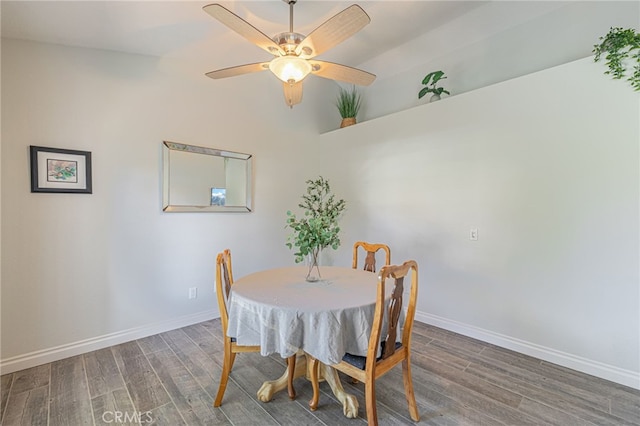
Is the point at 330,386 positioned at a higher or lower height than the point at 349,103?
lower

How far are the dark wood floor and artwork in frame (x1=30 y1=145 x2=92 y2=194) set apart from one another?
1.43 metres

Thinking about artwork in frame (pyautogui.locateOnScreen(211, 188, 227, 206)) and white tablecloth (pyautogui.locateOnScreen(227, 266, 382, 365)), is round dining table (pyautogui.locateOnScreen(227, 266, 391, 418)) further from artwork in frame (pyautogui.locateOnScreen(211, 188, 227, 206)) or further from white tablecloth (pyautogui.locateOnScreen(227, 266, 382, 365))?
artwork in frame (pyautogui.locateOnScreen(211, 188, 227, 206))

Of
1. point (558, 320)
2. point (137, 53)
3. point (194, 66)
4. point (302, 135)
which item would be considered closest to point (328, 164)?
point (302, 135)

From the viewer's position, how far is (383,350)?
1.52m

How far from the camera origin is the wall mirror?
9.25 ft

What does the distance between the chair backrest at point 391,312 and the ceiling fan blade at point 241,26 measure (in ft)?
5.00

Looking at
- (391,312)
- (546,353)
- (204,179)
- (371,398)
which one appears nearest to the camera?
(371,398)

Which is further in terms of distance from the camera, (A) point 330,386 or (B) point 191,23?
(B) point 191,23

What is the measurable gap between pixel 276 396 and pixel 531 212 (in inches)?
98.3

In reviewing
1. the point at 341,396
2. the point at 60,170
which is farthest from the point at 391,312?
the point at 60,170

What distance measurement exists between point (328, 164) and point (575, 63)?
274 cm

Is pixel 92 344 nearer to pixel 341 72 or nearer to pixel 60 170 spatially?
pixel 60 170

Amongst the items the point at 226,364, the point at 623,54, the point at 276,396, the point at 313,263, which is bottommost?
the point at 276,396

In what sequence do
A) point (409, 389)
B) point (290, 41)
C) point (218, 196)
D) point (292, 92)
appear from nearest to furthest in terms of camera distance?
point (409, 389) < point (290, 41) < point (292, 92) < point (218, 196)
